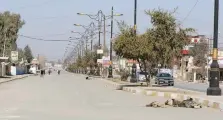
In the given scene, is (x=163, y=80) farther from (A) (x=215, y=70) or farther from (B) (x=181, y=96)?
(A) (x=215, y=70)

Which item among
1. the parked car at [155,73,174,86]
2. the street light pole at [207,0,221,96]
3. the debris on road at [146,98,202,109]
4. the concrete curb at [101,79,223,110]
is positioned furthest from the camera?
the parked car at [155,73,174,86]

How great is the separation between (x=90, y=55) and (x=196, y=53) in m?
24.6

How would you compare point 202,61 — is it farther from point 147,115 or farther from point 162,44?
point 147,115

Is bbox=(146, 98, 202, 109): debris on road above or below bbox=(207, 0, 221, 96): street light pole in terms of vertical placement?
below

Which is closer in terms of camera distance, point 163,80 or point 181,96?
point 181,96

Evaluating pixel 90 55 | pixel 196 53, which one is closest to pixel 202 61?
pixel 196 53

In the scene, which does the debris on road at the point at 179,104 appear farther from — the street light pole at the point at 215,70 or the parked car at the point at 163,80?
the parked car at the point at 163,80

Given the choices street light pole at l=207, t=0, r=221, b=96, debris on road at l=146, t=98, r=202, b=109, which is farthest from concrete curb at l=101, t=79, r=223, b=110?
street light pole at l=207, t=0, r=221, b=96

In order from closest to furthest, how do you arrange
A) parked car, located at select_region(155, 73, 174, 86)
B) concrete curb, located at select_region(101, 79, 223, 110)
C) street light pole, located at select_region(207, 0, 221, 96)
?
concrete curb, located at select_region(101, 79, 223, 110), street light pole, located at select_region(207, 0, 221, 96), parked car, located at select_region(155, 73, 174, 86)

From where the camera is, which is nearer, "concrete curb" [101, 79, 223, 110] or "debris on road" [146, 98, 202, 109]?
"debris on road" [146, 98, 202, 109]

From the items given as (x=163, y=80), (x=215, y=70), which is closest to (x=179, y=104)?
(x=215, y=70)

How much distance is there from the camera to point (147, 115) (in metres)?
18.0

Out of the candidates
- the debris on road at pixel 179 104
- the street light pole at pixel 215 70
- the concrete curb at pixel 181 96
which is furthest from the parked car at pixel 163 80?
the debris on road at pixel 179 104

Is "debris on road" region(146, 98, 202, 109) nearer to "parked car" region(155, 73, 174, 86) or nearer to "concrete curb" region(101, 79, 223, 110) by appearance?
"concrete curb" region(101, 79, 223, 110)
